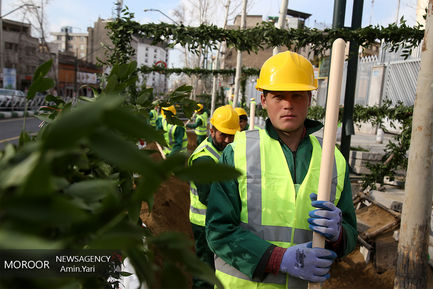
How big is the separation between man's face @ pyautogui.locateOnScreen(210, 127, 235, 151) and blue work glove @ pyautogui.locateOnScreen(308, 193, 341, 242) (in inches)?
104

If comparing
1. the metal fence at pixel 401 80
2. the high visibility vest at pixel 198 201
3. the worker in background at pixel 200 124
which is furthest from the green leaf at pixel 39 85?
the metal fence at pixel 401 80

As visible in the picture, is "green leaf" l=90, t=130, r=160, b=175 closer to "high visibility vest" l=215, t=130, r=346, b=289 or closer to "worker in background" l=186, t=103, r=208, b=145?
"high visibility vest" l=215, t=130, r=346, b=289

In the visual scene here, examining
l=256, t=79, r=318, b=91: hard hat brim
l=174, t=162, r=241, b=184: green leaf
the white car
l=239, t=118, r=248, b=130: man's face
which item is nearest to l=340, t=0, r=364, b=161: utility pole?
l=239, t=118, r=248, b=130: man's face

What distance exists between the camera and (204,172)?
485mm

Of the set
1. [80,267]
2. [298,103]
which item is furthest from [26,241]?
[298,103]

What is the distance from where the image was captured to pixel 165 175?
0.44 m

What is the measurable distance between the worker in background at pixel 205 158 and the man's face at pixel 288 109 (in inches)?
51.2

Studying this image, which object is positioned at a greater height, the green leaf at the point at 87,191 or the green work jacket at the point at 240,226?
the green leaf at the point at 87,191

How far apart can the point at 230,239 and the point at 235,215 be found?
0.12m

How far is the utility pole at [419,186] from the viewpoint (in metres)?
2.78

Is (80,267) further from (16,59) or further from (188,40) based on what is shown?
(16,59)

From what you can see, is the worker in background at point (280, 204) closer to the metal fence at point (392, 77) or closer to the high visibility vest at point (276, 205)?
the high visibility vest at point (276, 205)

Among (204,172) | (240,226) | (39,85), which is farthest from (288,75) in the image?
(204,172)

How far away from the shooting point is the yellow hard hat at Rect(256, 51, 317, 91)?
1920 mm
